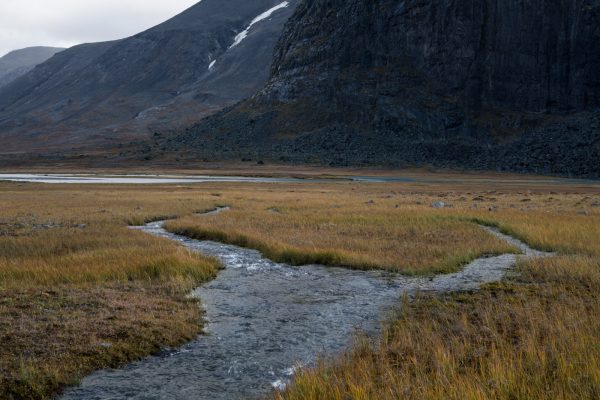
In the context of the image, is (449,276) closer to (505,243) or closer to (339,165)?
(505,243)

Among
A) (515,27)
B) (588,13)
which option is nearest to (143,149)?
(515,27)

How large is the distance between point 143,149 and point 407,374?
152 metres

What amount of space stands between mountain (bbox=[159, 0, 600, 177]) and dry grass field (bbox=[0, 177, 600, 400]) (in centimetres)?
10266

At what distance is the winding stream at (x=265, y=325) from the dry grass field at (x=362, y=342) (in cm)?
61

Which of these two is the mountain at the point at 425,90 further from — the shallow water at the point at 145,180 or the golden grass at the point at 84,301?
the golden grass at the point at 84,301

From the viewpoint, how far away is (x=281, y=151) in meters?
138

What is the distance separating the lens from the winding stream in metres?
9.05

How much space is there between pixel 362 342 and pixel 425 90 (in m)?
145

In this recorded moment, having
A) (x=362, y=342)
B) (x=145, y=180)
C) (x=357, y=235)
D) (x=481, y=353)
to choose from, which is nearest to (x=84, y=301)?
(x=362, y=342)

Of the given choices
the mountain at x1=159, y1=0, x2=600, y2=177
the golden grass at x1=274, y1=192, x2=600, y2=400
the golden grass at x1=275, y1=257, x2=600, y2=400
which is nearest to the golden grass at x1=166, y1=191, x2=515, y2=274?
the golden grass at x1=274, y1=192, x2=600, y2=400

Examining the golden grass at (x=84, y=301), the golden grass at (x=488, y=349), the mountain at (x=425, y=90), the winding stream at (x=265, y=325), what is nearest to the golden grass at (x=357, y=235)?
the winding stream at (x=265, y=325)

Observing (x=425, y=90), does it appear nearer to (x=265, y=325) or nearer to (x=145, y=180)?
(x=145, y=180)

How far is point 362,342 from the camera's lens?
406 inches

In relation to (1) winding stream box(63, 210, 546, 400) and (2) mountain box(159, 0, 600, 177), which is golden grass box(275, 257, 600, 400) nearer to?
(1) winding stream box(63, 210, 546, 400)
